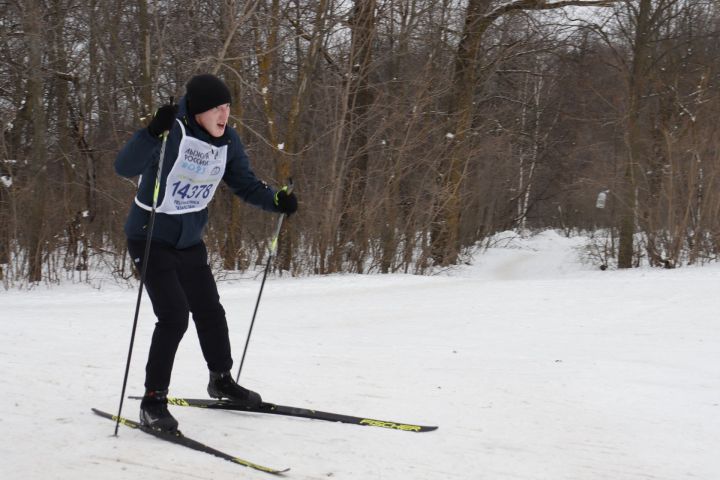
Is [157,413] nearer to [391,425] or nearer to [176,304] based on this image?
[176,304]

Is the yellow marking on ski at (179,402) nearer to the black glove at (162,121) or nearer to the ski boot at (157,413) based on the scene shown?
the ski boot at (157,413)

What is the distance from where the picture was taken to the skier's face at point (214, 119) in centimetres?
326

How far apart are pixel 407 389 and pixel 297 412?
0.95 m

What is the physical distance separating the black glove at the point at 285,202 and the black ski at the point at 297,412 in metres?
1.10

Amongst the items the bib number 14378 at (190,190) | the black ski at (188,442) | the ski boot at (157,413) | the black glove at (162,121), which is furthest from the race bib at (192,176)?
the black ski at (188,442)

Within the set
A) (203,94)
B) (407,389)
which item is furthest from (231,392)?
(203,94)

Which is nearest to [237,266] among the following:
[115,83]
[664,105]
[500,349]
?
[115,83]

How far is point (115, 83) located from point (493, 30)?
9.10 m

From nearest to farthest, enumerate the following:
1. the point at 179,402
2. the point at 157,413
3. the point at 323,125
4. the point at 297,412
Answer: the point at 157,413 → the point at 297,412 → the point at 179,402 → the point at 323,125

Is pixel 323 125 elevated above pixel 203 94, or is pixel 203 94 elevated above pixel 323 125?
pixel 323 125

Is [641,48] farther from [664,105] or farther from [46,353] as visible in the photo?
[46,353]

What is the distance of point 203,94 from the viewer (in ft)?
10.5

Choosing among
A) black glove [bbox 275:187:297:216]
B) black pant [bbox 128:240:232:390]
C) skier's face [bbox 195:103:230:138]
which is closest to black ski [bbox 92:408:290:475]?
black pant [bbox 128:240:232:390]

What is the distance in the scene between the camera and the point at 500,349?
5.86 meters
